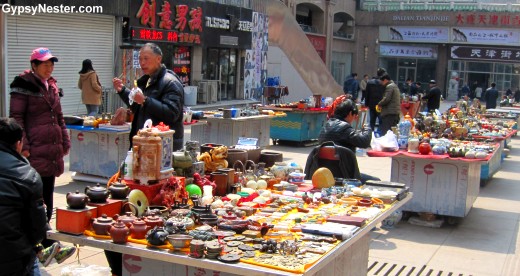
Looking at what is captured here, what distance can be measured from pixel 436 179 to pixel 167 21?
549 inches

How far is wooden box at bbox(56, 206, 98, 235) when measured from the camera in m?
3.86

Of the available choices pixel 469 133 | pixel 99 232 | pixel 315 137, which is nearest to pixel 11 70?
pixel 315 137

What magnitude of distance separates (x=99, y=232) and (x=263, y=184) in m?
1.79

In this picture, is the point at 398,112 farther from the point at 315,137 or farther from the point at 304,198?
the point at 304,198

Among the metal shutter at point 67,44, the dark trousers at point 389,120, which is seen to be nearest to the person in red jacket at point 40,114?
the dark trousers at point 389,120

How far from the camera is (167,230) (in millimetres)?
3799

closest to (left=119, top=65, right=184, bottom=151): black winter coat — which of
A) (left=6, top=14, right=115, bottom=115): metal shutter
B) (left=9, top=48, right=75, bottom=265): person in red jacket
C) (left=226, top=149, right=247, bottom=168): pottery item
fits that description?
(left=226, top=149, right=247, bottom=168): pottery item

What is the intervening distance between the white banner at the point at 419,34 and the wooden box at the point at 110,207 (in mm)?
36807

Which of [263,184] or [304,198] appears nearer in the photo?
[304,198]

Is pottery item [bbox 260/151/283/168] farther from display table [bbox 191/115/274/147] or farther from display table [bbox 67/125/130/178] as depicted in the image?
display table [bbox 191/115/274/147]

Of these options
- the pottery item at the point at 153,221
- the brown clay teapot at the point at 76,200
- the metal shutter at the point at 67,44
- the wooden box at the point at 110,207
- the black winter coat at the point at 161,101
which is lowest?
the pottery item at the point at 153,221

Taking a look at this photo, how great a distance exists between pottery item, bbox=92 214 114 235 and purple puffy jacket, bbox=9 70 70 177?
205cm

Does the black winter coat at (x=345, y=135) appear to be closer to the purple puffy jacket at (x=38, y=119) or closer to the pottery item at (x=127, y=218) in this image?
the purple puffy jacket at (x=38, y=119)

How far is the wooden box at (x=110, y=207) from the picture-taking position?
402cm
